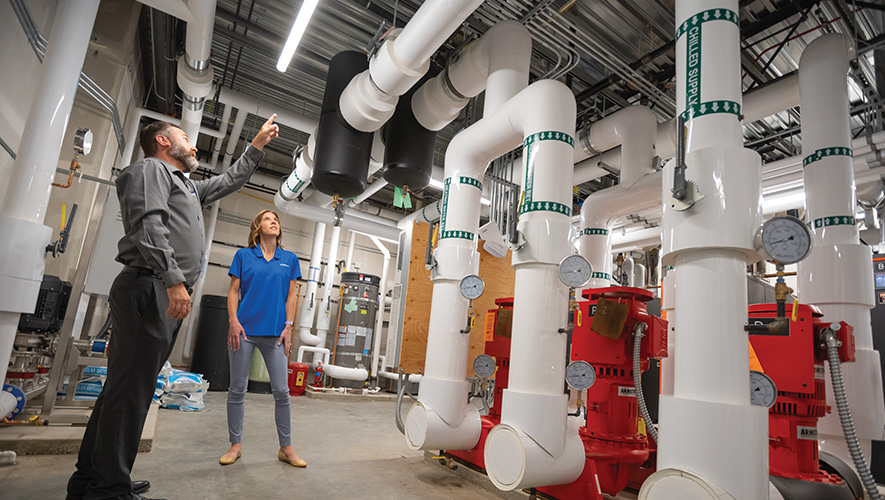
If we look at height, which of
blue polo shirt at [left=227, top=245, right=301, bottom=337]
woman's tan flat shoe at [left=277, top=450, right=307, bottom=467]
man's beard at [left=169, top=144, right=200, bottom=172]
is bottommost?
woman's tan flat shoe at [left=277, top=450, right=307, bottom=467]

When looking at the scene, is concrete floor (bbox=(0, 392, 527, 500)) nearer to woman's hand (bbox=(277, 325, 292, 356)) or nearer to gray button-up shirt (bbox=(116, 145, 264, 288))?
woman's hand (bbox=(277, 325, 292, 356))

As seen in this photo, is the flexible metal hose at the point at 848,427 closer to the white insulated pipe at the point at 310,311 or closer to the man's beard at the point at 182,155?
the man's beard at the point at 182,155

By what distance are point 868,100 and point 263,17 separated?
5.25 metres

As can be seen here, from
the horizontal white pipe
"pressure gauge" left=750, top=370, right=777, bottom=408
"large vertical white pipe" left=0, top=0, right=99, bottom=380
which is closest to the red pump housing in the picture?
"pressure gauge" left=750, top=370, right=777, bottom=408

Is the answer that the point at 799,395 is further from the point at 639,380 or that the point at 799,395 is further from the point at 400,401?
the point at 400,401

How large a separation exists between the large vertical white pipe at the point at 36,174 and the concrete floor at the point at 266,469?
707 mm

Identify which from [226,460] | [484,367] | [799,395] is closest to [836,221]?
[799,395]

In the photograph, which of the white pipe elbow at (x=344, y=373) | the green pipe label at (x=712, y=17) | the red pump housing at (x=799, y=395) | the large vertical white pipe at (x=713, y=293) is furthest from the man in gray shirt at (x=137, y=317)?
the white pipe elbow at (x=344, y=373)

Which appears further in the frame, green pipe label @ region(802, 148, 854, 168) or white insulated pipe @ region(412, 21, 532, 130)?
white insulated pipe @ region(412, 21, 532, 130)

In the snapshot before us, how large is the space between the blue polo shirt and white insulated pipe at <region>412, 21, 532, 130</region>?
1.70m

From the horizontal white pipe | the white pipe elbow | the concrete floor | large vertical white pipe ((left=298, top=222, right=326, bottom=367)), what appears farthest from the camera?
large vertical white pipe ((left=298, top=222, right=326, bottom=367))

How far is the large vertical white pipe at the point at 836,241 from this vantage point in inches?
103

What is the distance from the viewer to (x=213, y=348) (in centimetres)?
618

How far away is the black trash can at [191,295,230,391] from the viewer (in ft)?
20.0
